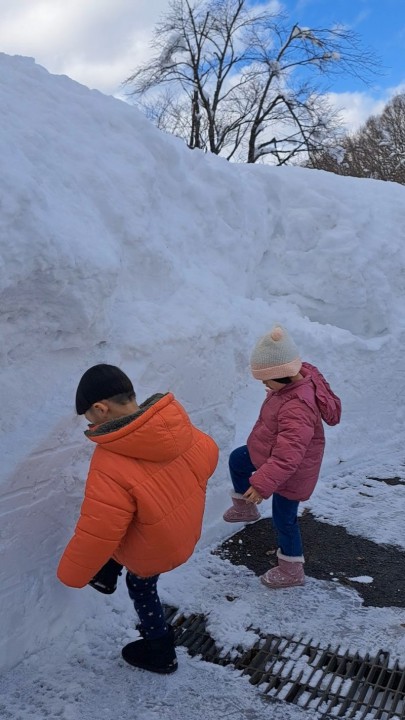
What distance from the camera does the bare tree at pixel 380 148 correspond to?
23.4 m

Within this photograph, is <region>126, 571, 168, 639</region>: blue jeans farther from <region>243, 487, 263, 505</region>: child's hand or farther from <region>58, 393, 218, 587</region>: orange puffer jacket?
<region>243, 487, 263, 505</region>: child's hand

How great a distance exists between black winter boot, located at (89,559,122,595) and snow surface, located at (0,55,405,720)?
0.76 ft

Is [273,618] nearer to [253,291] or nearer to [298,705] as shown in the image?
[298,705]

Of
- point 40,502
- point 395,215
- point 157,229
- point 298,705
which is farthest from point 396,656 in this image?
point 395,215

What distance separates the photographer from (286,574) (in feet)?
10.3

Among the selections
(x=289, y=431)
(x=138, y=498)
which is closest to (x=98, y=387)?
(x=138, y=498)

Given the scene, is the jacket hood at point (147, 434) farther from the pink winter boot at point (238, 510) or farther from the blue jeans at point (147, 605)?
the pink winter boot at point (238, 510)

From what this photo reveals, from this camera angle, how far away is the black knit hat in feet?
7.73

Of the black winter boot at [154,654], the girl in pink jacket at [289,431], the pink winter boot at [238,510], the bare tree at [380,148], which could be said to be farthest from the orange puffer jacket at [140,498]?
the bare tree at [380,148]

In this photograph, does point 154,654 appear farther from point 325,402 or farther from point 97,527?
point 325,402

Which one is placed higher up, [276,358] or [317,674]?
[276,358]

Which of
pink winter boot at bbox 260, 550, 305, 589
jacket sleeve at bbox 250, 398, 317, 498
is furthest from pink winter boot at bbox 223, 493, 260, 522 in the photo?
jacket sleeve at bbox 250, 398, 317, 498

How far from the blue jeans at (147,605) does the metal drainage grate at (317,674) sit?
0.28m

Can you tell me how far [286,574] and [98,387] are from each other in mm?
1421
